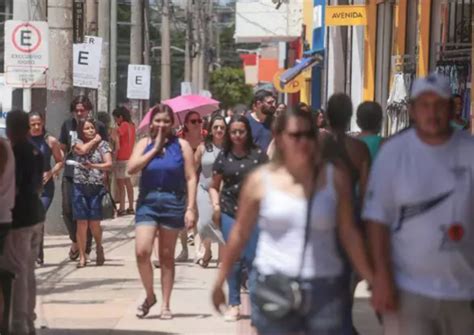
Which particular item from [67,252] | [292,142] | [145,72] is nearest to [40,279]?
[67,252]

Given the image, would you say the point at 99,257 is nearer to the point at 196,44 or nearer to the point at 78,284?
the point at 78,284

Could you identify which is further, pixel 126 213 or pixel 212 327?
pixel 126 213

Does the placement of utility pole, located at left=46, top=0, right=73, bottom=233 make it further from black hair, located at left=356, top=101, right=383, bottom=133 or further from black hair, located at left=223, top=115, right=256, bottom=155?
black hair, located at left=356, top=101, right=383, bottom=133

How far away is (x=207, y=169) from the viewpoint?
1408cm

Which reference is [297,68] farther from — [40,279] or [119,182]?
[40,279]

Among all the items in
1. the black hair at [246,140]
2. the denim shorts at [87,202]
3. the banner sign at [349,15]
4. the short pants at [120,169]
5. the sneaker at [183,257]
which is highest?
the banner sign at [349,15]

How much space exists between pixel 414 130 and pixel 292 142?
62 cm

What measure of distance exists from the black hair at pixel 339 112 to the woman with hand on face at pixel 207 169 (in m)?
4.17

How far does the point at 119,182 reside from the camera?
2317 centimetres

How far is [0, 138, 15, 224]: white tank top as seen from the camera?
8945mm

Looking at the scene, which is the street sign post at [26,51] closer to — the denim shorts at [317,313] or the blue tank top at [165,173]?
the blue tank top at [165,173]

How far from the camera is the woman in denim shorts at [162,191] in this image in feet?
35.8

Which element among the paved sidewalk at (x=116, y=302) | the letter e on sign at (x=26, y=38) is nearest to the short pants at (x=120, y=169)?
the paved sidewalk at (x=116, y=302)

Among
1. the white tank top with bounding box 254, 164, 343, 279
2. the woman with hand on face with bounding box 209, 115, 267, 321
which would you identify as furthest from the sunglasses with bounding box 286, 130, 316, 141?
the woman with hand on face with bounding box 209, 115, 267, 321
